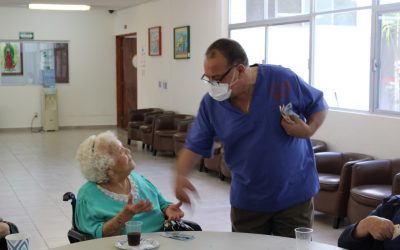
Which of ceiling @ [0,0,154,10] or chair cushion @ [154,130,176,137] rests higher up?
ceiling @ [0,0,154,10]

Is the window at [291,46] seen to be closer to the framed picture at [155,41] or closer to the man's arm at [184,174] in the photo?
the framed picture at [155,41]

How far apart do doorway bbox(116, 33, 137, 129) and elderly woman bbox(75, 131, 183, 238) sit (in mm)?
11274

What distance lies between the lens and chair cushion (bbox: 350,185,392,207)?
5188 millimetres

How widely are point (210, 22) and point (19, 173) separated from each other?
3848mm

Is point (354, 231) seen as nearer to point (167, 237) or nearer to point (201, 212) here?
point (167, 237)

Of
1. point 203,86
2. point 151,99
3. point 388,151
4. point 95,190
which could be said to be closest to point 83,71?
point 151,99

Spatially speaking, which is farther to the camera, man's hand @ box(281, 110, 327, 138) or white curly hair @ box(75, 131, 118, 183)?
white curly hair @ box(75, 131, 118, 183)

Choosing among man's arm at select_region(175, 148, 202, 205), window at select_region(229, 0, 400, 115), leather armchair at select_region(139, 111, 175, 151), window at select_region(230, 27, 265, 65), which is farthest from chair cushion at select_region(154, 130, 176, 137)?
man's arm at select_region(175, 148, 202, 205)

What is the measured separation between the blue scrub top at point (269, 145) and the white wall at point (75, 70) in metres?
12.1

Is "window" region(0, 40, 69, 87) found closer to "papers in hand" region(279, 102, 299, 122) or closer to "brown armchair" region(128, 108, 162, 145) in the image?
"brown armchair" region(128, 108, 162, 145)

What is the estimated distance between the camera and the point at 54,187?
7852 mm

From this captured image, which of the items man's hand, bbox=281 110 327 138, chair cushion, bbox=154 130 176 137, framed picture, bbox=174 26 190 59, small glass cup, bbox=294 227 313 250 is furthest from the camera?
framed picture, bbox=174 26 190 59

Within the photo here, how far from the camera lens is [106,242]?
101 inches

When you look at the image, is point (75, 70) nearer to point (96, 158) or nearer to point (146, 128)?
point (146, 128)
